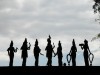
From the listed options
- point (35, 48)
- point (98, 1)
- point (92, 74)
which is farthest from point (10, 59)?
point (98, 1)

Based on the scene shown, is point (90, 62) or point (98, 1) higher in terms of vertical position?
point (98, 1)

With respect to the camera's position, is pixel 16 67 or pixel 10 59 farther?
pixel 10 59

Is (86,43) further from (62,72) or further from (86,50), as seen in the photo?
(62,72)

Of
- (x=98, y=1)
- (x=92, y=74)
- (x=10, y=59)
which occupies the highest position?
(x=98, y=1)

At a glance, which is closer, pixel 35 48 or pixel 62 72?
pixel 62 72

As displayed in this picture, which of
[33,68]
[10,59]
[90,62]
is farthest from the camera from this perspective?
→ [10,59]

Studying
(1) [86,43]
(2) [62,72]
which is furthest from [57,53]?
(2) [62,72]

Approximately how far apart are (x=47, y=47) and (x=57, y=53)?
4.01 feet

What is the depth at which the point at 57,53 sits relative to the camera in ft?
83.8

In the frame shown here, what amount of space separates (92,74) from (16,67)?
6012 mm

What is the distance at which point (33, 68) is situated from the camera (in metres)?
19.8

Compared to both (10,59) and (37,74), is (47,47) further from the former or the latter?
(37,74)

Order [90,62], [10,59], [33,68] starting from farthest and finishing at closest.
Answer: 1. [10,59]
2. [90,62]
3. [33,68]

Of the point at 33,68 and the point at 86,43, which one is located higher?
the point at 86,43
